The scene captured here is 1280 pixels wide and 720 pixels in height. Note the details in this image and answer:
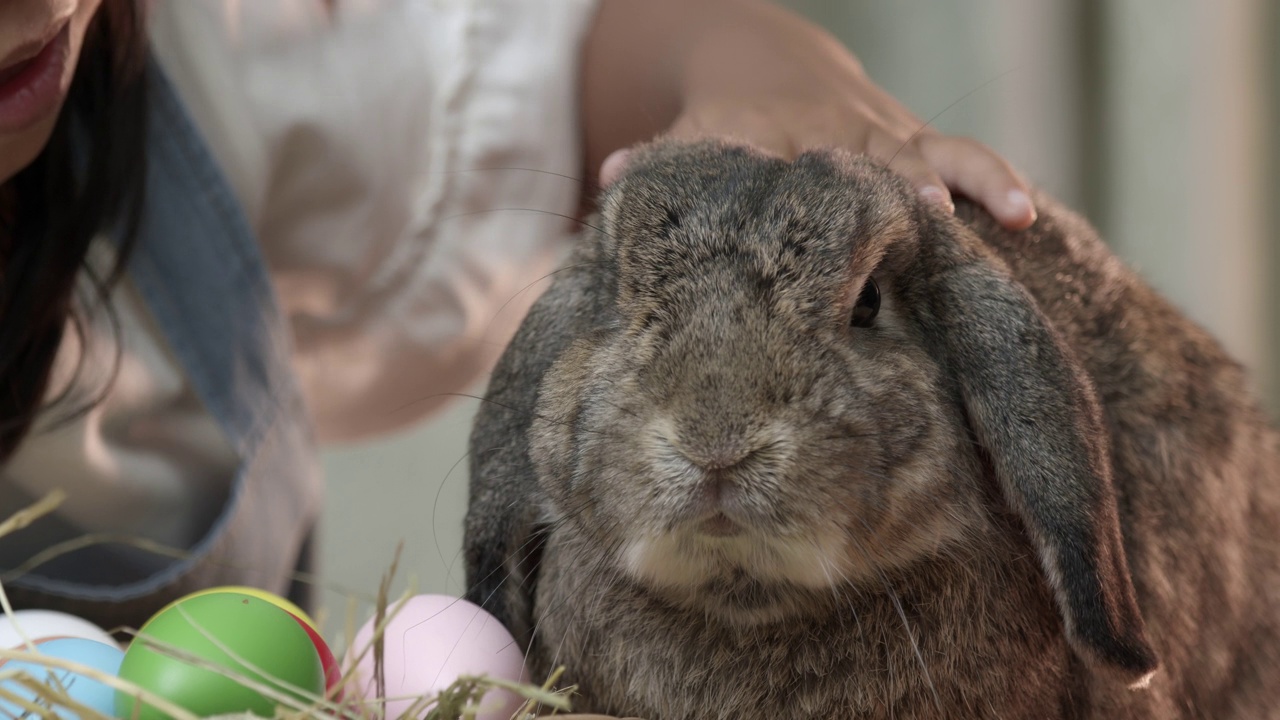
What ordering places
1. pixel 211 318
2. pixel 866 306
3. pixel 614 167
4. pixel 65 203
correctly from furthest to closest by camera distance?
pixel 211 318, pixel 65 203, pixel 614 167, pixel 866 306

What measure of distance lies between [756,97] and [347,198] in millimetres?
636

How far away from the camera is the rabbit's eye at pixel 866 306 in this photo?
0.84 meters

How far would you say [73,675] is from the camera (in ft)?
2.87

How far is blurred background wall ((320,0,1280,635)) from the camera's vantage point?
85.8 inches

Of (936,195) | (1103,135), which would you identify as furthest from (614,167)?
(1103,135)

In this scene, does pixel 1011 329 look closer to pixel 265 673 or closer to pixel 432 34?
pixel 265 673

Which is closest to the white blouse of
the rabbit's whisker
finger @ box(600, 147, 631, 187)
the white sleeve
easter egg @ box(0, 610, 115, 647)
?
the white sleeve

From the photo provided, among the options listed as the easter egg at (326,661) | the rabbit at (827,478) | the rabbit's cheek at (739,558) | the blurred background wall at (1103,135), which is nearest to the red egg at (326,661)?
the easter egg at (326,661)

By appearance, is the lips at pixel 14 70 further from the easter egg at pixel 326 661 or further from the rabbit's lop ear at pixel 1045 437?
the rabbit's lop ear at pixel 1045 437

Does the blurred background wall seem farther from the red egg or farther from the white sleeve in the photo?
the red egg

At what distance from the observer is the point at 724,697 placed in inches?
33.6

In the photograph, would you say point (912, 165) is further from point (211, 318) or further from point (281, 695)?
point (211, 318)

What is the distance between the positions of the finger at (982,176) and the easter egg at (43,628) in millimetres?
819

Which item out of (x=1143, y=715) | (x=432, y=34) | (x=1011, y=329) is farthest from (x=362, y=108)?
(x=1143, y=715)
